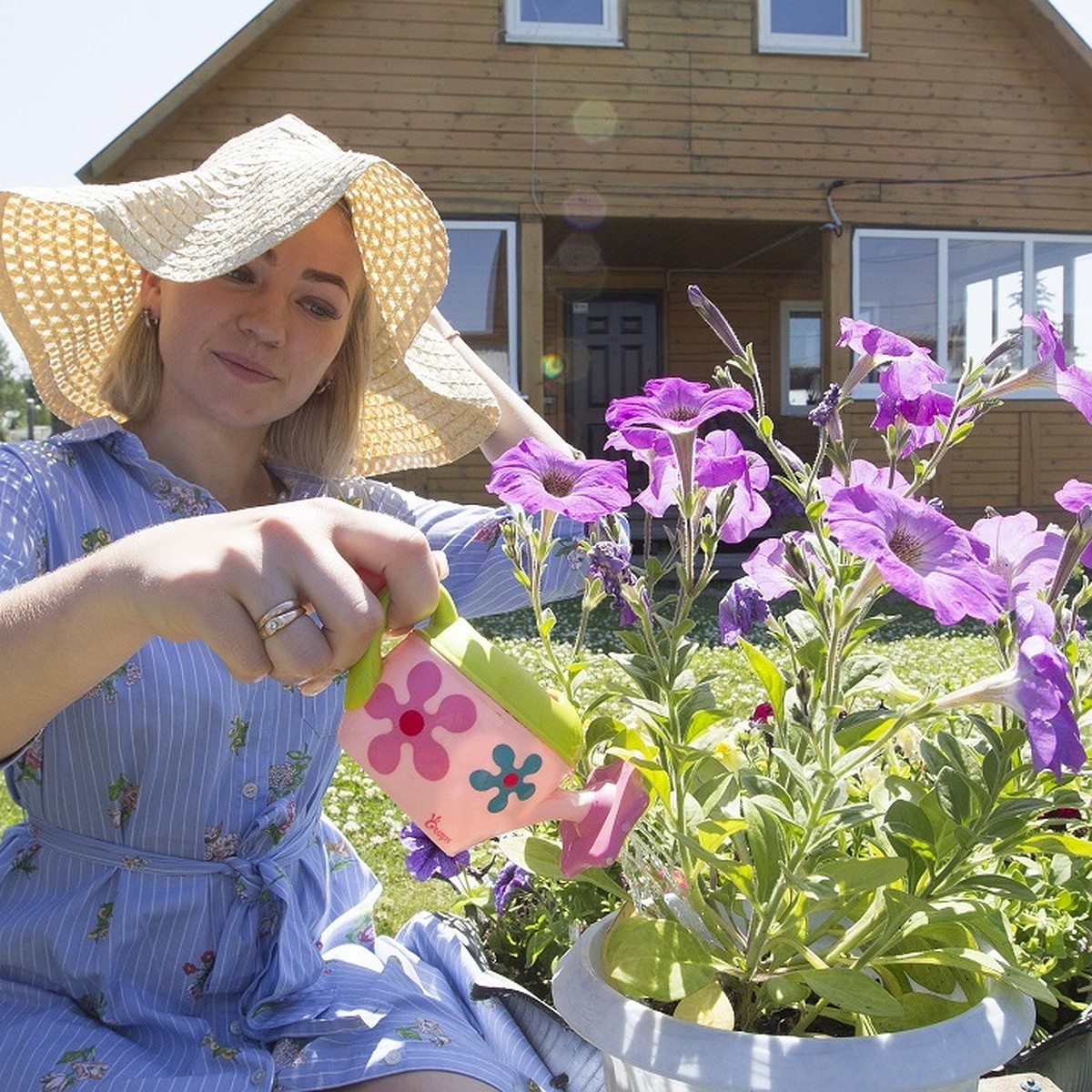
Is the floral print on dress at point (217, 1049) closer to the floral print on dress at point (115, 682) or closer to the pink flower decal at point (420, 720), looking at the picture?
the floral print on dress at point (115, 682)

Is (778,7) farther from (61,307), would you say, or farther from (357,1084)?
(357,1084)

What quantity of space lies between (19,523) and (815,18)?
9.77 metres

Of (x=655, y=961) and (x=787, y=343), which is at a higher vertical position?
(x=787, y=343)

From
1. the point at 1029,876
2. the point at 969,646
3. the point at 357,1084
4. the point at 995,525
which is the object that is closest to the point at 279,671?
the point at 995,525

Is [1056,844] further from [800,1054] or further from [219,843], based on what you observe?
[219,843]

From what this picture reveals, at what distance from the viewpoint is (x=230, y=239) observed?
1440 mm

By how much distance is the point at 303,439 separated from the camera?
180 cm

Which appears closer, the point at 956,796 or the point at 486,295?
the point at 956,796

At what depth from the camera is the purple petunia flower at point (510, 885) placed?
5.50 feet

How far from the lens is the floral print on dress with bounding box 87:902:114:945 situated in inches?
53.3

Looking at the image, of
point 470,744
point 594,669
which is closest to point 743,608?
point 470,744

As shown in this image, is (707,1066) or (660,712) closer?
(707,1066)

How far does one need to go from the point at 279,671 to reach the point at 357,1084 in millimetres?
776

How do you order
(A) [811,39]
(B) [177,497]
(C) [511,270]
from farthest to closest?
(A) [811,39], (C) [511,270], (B) [177,497]
